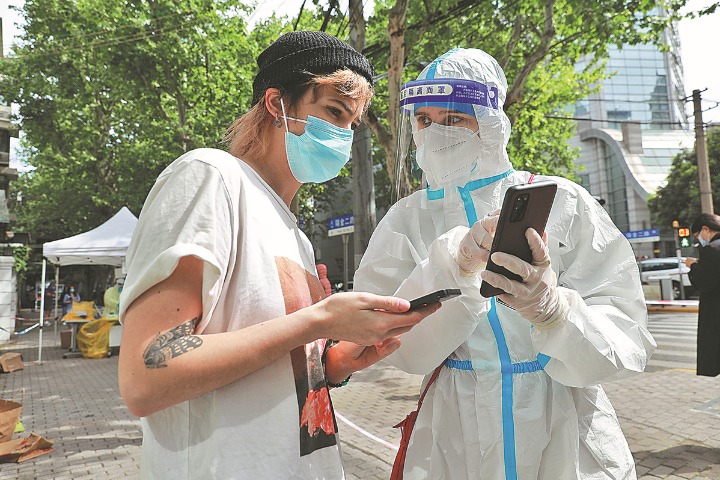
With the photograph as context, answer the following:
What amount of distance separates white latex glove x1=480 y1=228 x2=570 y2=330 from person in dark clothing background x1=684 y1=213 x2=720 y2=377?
13.1ft

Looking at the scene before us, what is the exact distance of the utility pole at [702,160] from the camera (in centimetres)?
1486

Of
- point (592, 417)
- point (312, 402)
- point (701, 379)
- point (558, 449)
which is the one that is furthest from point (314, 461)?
point (701, 379)

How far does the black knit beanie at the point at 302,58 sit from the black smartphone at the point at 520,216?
1.86 ft

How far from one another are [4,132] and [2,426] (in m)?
18.6

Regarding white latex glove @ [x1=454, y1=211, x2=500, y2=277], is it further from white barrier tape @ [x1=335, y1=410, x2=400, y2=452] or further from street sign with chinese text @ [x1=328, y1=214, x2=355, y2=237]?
street sign with chinese text @ [x1=328, y1=214, x2=355, y2=237]

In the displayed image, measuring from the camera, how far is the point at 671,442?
4.69 meters

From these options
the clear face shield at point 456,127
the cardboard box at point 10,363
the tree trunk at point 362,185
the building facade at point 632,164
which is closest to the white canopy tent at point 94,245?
the cardboard box at point 10,363

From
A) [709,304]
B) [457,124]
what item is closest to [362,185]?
[709,304]

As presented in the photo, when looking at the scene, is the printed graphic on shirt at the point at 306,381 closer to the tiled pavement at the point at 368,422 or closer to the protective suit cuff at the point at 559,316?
the protective suit cuff at the point at 559,316

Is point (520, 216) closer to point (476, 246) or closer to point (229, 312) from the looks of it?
point (476, 246)

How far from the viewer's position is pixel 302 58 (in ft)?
4.34

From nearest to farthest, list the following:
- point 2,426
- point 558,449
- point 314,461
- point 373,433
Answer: point 314,461 → point 558,449 → point 2,426 → point 373,433

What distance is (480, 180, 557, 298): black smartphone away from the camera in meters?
1.12

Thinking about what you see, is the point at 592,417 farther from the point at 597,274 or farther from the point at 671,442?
the point at 671,442
